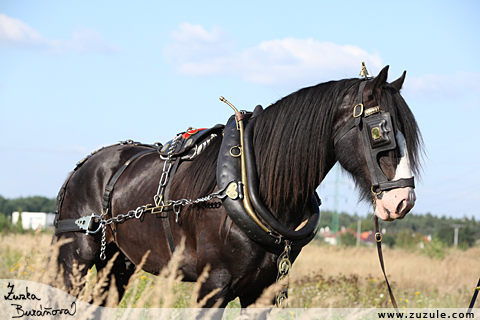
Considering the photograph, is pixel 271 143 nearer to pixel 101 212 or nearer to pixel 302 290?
pixel 101 212

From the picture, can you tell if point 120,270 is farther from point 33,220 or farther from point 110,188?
point 33,220

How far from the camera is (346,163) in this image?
2.76 m

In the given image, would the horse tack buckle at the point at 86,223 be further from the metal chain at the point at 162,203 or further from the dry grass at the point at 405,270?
the dry grass at the point at 405,270

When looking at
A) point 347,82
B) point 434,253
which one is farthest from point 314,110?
point 434,253

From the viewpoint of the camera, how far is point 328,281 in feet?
24.5

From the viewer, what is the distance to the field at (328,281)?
10.9 feet

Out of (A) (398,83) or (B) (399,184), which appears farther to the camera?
(A) (398,83)

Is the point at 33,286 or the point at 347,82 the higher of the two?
the point at 347,82

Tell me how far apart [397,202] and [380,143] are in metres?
0.35

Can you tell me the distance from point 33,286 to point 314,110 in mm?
2575

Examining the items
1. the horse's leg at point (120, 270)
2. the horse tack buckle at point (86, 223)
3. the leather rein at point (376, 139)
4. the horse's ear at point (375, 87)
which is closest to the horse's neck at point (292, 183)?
the leather rein at point (376, 139)

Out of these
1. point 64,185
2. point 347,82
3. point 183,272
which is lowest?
point 183,272

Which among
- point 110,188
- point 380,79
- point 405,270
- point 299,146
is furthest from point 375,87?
point 405,270

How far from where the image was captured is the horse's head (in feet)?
8.20
